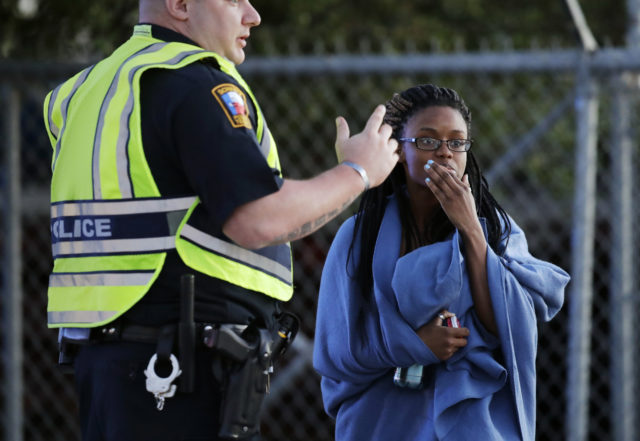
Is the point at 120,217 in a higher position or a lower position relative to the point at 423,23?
lower

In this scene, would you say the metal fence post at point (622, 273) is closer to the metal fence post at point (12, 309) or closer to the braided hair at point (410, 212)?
the braided hair at point (410, 212)

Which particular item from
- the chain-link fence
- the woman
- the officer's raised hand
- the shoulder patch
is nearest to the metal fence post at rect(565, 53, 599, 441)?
the chain-link fence

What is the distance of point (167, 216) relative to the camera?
211 cm

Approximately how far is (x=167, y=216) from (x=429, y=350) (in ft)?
2.70

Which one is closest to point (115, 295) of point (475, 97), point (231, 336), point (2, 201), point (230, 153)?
point (231, 336)

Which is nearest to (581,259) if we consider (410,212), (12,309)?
(410,212)

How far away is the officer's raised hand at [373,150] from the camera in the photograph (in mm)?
2168

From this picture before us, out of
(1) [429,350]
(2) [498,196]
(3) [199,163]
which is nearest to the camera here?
(3) [199,163]

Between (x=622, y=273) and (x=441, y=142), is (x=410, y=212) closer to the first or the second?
(x=441, y=142)

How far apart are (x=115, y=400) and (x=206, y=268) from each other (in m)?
0.37

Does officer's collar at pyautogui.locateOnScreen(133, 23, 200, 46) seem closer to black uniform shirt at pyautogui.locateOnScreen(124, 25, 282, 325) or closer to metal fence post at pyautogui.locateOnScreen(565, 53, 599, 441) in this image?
black uniform shirt at pyautogui.locateOnScreen(124, 25, 282, 325)

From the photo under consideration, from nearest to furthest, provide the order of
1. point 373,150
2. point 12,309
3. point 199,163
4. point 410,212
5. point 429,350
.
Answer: point 199,163
point 373,150
point 429,350
point 410,212
point 12,309

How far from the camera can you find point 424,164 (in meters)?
2.59

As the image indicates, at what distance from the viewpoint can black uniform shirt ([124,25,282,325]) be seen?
6.67 feet
